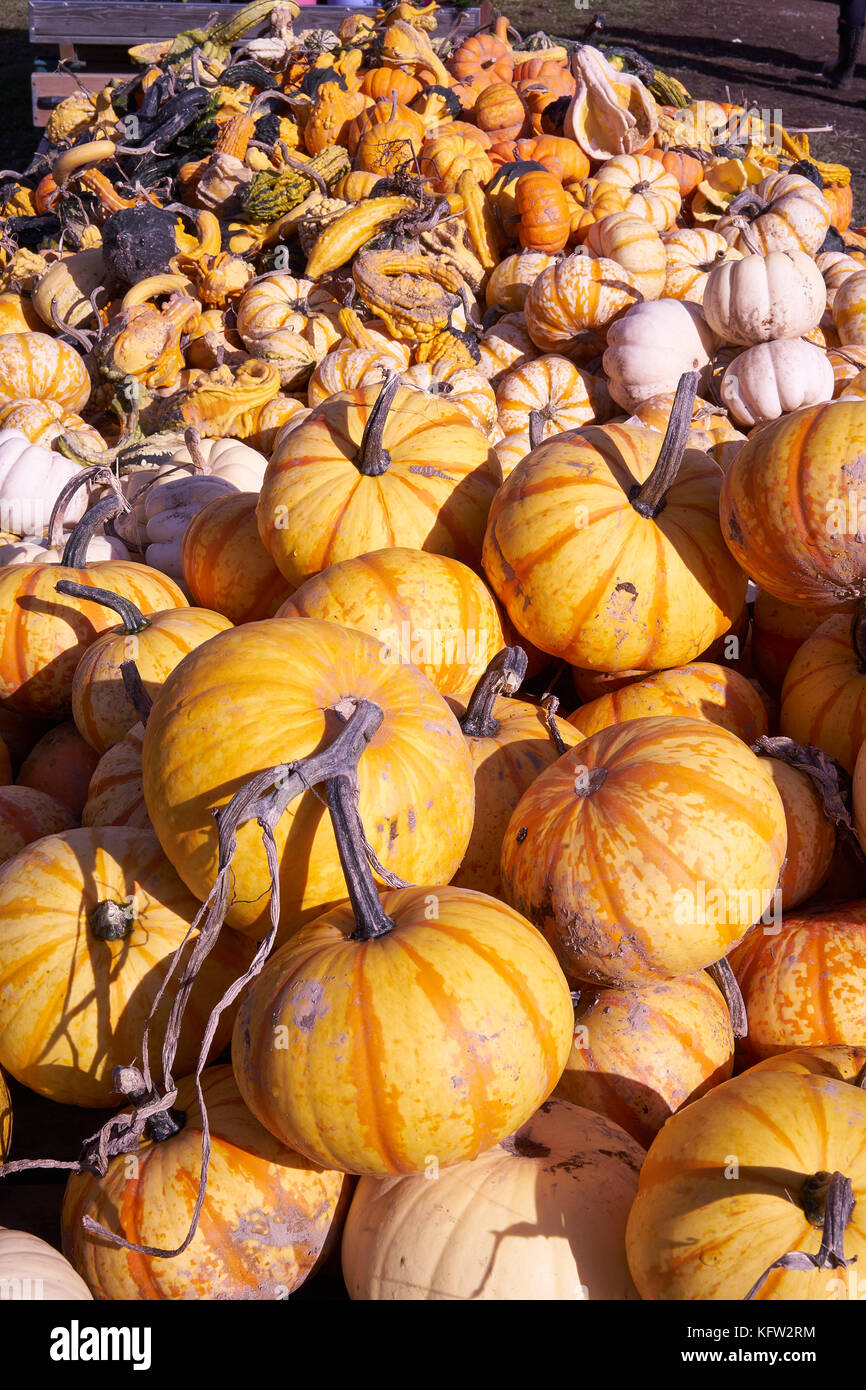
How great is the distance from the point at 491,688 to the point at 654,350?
8.40 ft

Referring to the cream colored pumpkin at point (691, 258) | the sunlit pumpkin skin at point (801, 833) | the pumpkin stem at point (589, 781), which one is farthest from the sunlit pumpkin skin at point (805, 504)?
the cream colored pumpkin at point (691, 258)

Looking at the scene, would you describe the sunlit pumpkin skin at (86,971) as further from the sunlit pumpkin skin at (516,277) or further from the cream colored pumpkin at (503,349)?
the sunlit pumpkin skin at (516,277)

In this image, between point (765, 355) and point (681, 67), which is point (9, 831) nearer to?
point (765, 355)

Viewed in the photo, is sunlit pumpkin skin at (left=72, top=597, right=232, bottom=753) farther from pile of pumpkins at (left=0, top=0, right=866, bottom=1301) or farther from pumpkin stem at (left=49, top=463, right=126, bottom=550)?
pumpkin stem at (left=49, top=463, right=126, bottom=550)

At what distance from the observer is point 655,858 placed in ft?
5.46

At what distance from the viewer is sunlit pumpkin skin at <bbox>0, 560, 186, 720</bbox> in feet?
8.38

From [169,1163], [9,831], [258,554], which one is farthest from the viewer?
[258,554]

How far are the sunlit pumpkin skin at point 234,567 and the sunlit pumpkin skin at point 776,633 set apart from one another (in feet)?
4.04

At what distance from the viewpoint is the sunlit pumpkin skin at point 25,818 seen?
2186 mm

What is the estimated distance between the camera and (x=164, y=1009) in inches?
68.2

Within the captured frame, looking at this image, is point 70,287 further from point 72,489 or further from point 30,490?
point 72,489
